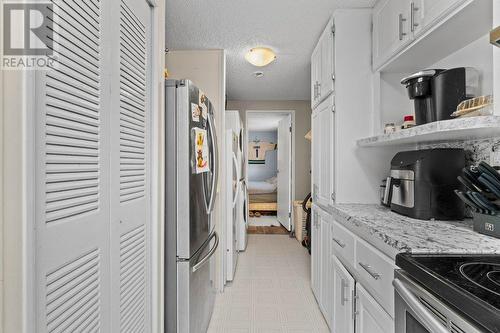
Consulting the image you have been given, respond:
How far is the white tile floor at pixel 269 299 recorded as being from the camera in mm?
2283

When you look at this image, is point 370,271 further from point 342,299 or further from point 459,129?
point 459,129

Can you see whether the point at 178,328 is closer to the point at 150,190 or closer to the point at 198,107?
the point at 150,190

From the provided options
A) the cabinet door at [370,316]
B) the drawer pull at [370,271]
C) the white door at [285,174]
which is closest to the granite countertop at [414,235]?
the drawer pull at [370,271]

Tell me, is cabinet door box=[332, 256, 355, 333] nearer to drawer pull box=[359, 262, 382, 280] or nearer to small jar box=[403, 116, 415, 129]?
drawer pull box=[359, 262, 382, 280]

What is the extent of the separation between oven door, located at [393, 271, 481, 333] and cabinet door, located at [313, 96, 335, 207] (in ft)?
4.09

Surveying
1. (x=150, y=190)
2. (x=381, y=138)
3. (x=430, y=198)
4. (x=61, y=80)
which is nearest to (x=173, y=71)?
(x=150, y=190)

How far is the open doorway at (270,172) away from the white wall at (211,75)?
8.39ft

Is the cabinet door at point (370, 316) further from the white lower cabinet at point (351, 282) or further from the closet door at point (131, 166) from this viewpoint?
the closet door at point (131, 166)

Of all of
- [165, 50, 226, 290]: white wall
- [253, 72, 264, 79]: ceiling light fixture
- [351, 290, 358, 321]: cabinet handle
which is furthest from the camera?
[253, 72, 264, 79]: ceiling light fixture

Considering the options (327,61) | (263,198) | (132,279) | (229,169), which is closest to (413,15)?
(327,61)

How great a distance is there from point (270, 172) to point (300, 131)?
12.8 feet

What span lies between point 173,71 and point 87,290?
2.51m

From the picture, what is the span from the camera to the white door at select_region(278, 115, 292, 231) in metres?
5.37

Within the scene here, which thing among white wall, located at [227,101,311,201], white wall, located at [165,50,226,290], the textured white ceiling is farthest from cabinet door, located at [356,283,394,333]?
white wall, located at [227,101,311,201]
